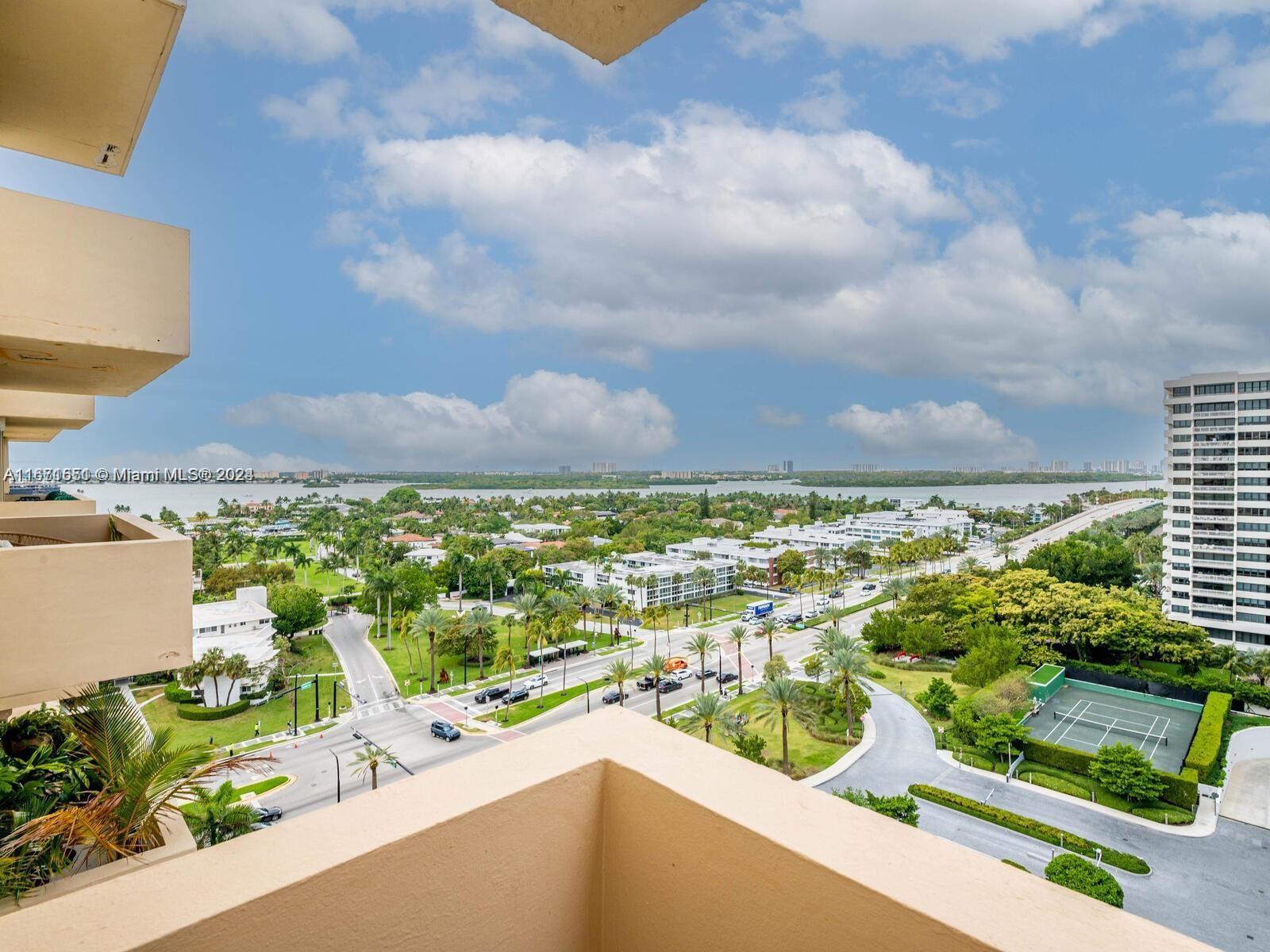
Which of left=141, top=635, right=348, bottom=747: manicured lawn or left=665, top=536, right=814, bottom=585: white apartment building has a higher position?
left=665, top=536, right=814, bottom=585: white apartment building

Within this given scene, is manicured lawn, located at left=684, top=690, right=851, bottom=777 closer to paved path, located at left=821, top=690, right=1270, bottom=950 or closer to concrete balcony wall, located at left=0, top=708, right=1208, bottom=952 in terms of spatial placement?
paved path, located at left=821, top=690, right=1270, bottom=950

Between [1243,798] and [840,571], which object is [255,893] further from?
[840,571]

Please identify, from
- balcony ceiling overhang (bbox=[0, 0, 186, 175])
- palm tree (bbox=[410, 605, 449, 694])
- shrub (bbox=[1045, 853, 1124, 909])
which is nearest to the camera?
balcony ceiling overhang (bbox=[0, 0, 186, 175])

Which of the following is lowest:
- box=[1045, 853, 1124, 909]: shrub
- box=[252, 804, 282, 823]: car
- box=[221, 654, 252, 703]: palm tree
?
box=[252, 804, 282, 823]: car

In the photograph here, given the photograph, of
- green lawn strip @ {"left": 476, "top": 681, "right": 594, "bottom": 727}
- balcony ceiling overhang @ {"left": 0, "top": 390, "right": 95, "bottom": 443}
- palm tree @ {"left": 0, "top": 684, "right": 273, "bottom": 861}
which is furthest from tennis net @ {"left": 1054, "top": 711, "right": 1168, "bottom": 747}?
balcony ceiling overhang @ {"left": 0, "top": 390, "right": 95, "bottom": 443}

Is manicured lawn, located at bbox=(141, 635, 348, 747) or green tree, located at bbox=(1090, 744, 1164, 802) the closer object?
green tree, located at bbox=(1090, 744, 1164, 802)

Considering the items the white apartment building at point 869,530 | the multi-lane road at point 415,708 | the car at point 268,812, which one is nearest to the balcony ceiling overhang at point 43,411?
the multi-lane road at point 415,708

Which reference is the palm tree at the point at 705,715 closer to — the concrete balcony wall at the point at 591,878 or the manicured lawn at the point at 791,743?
the manicured lawn at the point at 791,743

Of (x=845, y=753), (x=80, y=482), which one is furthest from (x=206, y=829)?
(x=80, y=482)
